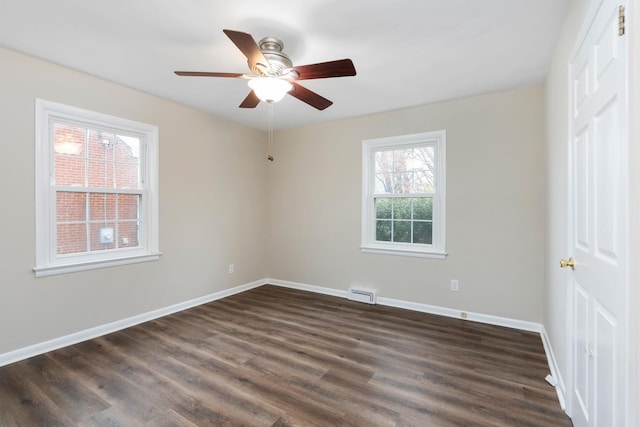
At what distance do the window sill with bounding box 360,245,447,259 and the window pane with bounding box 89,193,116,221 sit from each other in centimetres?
292

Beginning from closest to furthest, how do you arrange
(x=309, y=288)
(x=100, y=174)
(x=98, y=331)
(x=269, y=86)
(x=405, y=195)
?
1. (x=269, y=86)
2. (x=98, y=331)
3. (x=100, y=174)
4. (x=405, y=195)
5. (x=309, y=288)

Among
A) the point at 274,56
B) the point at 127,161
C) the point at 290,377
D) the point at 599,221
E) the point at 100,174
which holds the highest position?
the point at 274,56

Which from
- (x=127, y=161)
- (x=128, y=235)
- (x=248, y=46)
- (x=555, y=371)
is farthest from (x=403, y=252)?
(x=127, y=161)

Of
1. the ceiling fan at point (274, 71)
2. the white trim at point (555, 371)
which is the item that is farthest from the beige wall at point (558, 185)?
the ceiling fan at point (274, 71)

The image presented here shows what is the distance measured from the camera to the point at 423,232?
3695 mm

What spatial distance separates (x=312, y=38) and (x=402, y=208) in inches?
91.7

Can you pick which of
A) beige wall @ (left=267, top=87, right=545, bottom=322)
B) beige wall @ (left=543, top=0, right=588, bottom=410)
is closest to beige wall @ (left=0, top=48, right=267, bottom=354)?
beige wall @ (left=267, top=87, right=545, bottom=322)

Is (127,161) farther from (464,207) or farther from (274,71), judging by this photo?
(464,207)

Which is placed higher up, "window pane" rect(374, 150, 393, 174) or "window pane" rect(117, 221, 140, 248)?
"window pane" rect(374, 150, 393, 174)

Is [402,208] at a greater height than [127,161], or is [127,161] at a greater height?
[127,161]

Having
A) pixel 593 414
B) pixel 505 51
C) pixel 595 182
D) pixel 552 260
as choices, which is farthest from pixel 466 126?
pixel 593 414

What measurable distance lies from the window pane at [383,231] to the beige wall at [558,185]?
5.50 ft

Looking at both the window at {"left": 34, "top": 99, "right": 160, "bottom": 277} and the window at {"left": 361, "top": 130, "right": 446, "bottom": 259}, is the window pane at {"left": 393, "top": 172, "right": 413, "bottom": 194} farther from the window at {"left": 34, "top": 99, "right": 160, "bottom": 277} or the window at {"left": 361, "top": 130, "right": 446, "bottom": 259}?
the window at {"left": 34, "top": 99, "right": 160, "bottom": 277}

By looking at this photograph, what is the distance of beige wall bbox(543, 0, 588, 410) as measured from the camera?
1.88 meters
